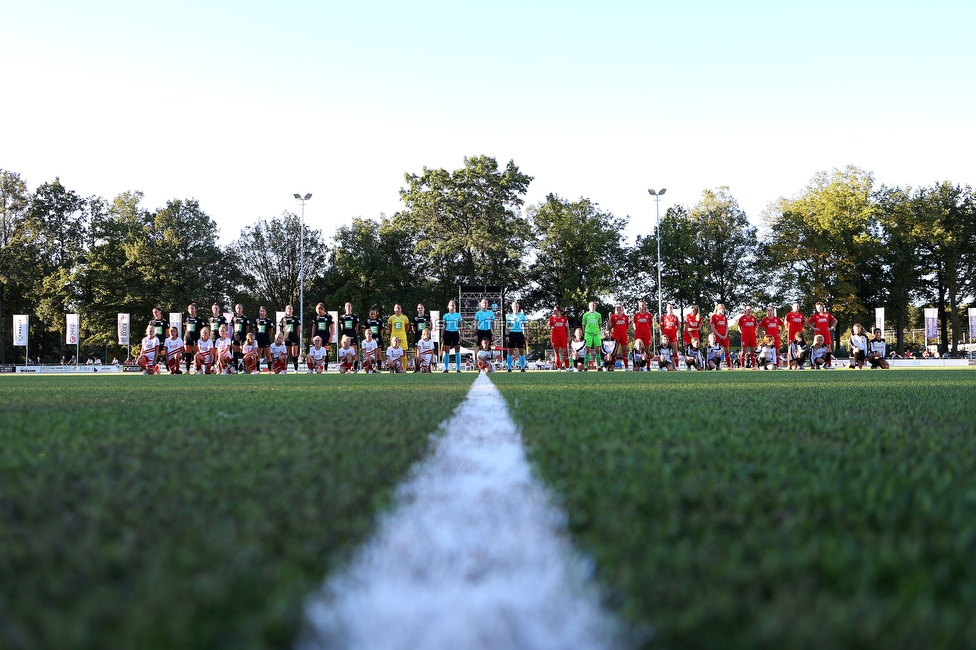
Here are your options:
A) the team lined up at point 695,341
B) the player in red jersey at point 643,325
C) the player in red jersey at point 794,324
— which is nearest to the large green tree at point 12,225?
the team lined up at point 695,341

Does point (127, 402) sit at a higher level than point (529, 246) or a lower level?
lower

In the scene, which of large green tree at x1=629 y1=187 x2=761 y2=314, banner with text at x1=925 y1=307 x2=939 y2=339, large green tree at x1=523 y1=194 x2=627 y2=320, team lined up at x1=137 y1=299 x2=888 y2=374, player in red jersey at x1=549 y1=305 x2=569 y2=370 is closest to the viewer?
team lined up at x1=137 y1=299 x2=888 y2=374

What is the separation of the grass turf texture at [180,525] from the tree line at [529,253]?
4550cm

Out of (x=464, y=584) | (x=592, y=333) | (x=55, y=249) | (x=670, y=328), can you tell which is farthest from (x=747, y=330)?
(x=55, y=249)

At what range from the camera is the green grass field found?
39.4 inches

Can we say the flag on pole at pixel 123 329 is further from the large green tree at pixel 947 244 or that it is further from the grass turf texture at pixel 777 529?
the large green tree at pixel 947 244

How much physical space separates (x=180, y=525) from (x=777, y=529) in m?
1.23

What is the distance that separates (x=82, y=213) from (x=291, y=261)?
1486 cm

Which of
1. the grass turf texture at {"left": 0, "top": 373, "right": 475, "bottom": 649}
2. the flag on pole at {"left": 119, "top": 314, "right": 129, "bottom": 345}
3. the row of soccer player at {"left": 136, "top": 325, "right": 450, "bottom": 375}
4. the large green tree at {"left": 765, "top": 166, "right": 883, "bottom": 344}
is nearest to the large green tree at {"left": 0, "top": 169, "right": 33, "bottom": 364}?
the flag on pole at {"left": 119, "top": 314, "right": 129, "bottom": 345}

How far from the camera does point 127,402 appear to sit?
5.41 meters

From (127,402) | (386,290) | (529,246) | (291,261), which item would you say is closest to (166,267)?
(291,261)

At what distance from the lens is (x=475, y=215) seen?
49.9 meters

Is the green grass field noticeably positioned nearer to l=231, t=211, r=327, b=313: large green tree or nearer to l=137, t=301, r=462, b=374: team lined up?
l=137, t=301, r=462, b=374: team lined up

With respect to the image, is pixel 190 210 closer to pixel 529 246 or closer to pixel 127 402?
pixel 529 246
